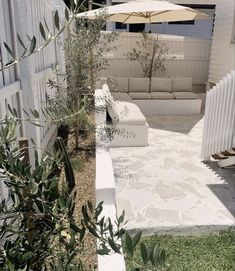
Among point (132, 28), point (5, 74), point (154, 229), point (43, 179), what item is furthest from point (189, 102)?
point (132, 28)

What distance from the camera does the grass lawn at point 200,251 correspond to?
3.23 metres

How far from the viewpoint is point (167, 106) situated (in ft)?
32.2

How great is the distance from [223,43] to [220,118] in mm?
6134

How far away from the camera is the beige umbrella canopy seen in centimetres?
764

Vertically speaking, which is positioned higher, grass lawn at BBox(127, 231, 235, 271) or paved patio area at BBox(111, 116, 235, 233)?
grass lawn at BBox(127, 231, 235, 271)

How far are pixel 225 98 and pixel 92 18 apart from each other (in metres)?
4.16

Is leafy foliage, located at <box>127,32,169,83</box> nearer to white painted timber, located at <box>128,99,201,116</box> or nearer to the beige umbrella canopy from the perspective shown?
the beige umbrella canopy

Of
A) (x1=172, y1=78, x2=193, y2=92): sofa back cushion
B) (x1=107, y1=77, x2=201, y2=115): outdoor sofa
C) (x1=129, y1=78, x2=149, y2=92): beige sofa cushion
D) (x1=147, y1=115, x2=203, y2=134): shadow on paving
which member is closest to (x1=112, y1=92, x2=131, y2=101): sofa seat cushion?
(x1=107, y1=77, x2=201, y2=115): outdoor sofa

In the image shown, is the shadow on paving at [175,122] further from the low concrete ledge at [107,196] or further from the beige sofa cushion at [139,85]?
the low concrete ledge at [107,196]

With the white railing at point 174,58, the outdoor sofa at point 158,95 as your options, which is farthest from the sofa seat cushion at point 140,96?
the white railing at point 174,58

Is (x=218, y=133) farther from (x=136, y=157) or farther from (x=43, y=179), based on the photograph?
(x=43, y=179)

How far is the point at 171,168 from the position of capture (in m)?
5.73

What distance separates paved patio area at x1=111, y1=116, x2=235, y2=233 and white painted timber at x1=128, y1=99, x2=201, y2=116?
2.55m

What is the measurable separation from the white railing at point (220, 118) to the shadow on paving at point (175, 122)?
2.60 m
